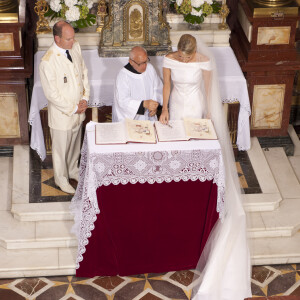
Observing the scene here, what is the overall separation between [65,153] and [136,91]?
1.04m

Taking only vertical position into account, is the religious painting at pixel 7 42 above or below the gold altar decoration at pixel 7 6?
below

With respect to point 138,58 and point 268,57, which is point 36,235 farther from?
point 268,57

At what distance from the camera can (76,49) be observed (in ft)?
23.5

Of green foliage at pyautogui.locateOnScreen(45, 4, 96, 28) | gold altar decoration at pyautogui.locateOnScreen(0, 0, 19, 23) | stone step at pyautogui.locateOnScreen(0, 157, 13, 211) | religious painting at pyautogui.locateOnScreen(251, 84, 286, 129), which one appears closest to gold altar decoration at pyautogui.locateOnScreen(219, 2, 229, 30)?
religious painting at pyautogui.locateOnScreen(251, 84, 286, 129)

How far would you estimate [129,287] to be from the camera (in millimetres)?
6887

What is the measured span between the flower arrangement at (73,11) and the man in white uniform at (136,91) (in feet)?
4.57

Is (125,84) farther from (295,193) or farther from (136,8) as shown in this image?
(295,193)

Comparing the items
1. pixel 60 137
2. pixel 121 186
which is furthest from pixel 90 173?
pixel 60 137

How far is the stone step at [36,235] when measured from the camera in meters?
7.21

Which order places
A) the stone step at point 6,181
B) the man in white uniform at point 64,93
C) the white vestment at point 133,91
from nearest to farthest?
the man in white uniform at point 64,93
the white vestment at point 133,91
the stone step at point 6,181

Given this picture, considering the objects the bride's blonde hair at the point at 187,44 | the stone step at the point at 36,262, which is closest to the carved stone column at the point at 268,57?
the bride's blonde hair at the point at 187,44

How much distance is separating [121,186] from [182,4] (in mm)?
2771

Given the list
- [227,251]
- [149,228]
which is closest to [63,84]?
[149,228]

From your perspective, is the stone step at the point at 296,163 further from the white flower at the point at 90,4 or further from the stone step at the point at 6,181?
the stone step at the point at 6,181
